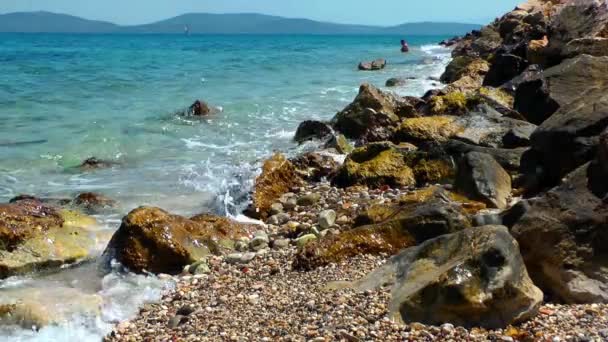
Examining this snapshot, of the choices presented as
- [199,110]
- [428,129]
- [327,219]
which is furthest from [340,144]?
[199,110]

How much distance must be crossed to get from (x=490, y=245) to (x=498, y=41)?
31738mm

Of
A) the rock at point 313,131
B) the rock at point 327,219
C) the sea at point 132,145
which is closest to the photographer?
the sea at point 132,145

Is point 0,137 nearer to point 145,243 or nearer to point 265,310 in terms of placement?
point 145,243

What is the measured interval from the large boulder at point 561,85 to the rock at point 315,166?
12.5 feet

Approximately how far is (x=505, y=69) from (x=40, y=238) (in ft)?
45.8

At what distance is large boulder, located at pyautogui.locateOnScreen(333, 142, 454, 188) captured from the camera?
9992 mm

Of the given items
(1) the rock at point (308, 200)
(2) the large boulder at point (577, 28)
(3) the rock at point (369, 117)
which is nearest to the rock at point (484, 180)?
(1) the rock at point (308, 200)

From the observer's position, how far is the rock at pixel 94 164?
13.0 meters

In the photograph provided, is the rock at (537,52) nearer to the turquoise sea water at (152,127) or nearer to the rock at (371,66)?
the turquoise sea water at (152,127)

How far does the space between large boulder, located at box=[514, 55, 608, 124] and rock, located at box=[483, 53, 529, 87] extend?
19.3ft

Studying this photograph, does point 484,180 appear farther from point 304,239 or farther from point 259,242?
point 259,242

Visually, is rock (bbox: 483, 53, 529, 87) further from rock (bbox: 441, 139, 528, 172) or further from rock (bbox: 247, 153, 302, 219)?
rock (bbox: 247, 153, 302, 219)

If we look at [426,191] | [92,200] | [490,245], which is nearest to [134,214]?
[92,200]

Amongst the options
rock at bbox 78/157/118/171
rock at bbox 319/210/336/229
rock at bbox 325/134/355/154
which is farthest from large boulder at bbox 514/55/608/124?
rock at bbox 78/157/118/171
